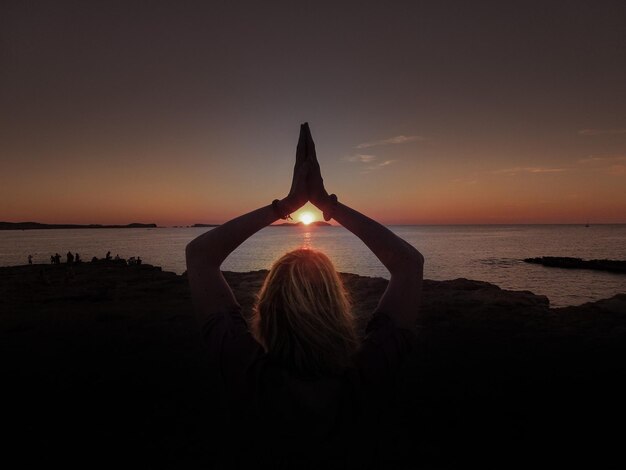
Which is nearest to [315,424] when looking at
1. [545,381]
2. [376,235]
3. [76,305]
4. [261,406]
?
[261,406]

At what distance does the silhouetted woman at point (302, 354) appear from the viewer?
147cm

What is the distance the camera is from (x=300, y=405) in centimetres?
143

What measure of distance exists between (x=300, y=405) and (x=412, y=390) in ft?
20.9

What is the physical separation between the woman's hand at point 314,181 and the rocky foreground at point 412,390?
143 centimetres

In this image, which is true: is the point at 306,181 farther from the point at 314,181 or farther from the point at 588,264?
the point at 588,264

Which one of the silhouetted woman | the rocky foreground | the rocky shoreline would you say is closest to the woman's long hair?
the silhouetted woman

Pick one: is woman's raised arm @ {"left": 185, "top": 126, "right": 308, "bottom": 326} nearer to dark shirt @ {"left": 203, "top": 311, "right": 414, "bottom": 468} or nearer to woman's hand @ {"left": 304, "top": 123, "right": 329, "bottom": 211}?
dark shirt @ {"left": 203, "top": 311, "right": 414, "bottom": 468}

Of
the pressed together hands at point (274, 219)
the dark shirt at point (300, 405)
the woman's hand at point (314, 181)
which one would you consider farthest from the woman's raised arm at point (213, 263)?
the woman's hand at point (314, 181)

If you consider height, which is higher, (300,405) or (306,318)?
(306,318)

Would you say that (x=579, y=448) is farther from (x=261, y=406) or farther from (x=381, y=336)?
(x=261, y=406)

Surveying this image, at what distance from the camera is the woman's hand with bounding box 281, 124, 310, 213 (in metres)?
2.30

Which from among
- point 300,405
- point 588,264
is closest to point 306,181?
point 300,405

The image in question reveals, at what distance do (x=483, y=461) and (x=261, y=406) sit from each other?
478 cm

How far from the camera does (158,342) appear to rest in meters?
9.92
